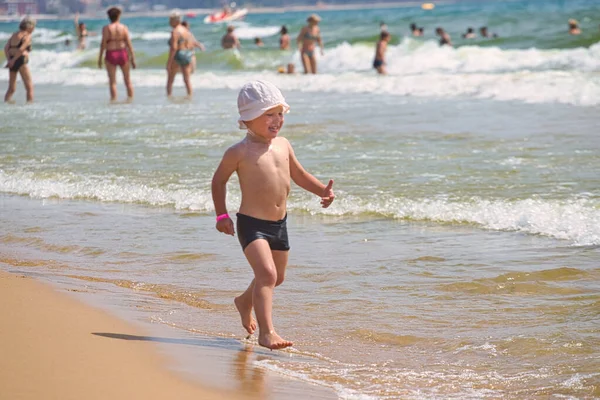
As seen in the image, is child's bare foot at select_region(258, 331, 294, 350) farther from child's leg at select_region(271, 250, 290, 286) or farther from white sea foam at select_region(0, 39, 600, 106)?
white sea foam at select_region(0, 39, 600, 106)

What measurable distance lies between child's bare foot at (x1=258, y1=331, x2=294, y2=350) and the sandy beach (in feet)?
1.58

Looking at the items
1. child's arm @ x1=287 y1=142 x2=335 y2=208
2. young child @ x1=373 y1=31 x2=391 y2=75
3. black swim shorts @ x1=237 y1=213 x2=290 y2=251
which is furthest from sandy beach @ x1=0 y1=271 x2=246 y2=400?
young child @ x1=373 y1=31 x2=391 y2=75

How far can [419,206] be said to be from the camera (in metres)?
7.82

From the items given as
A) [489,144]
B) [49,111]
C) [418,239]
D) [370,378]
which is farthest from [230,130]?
[370,378]

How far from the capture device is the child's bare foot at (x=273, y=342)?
4.45m

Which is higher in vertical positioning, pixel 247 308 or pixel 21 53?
pixel 21 53

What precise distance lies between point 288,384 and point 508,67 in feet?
75.6

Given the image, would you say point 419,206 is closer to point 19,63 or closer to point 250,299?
point 250,299

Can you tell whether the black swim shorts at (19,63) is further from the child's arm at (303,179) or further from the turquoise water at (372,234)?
the child's arm at (303,179)

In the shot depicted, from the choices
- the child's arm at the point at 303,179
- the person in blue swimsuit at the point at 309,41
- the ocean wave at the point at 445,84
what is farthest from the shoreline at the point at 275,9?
the child's arm at the point at 303,179

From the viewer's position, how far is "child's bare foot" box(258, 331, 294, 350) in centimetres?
445

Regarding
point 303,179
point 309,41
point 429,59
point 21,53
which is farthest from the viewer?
point 429,59

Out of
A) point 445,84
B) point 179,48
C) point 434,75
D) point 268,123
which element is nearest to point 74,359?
point 268,123

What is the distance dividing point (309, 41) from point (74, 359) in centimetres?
2095
